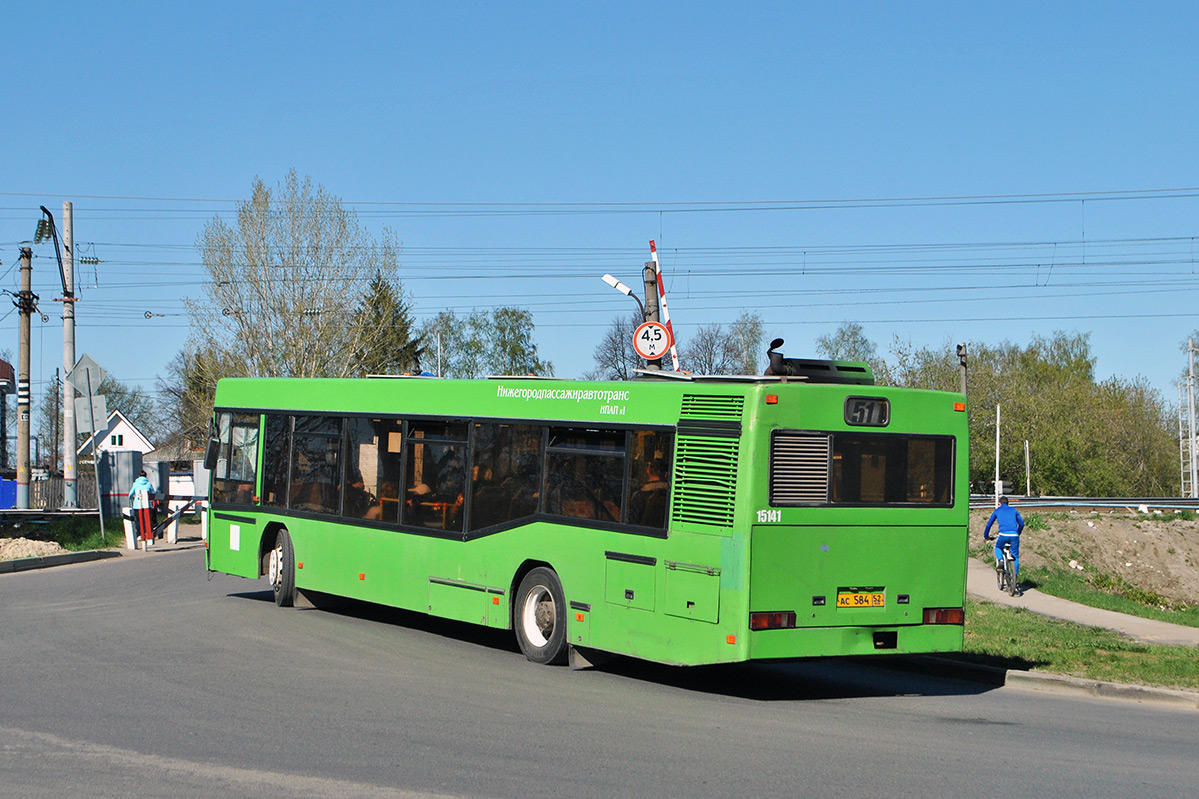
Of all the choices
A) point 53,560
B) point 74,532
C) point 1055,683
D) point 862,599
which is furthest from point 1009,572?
point 74,532

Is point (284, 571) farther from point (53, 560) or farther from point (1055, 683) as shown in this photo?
point (1055, 683)

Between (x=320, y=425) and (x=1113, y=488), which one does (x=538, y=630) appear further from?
(x=1113, y=488)

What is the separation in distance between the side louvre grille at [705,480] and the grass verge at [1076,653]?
386 centimetres

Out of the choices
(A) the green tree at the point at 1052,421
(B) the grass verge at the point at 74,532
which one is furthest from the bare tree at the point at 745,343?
(B) the grass verge at the point at 74,532

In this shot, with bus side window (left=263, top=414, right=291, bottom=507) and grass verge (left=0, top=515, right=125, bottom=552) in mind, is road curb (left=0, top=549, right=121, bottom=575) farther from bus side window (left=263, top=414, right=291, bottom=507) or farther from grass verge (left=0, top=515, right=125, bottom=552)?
bus side window (left=263, top=414, right=291, bottom=507)

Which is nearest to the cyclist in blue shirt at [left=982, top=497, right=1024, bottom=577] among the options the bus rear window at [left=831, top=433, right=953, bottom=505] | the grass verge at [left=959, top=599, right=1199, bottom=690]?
the grass verge at [left=959, top=599, right=1199, bottom=690]

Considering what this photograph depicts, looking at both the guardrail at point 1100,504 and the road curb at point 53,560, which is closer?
the road curb at point 53,560

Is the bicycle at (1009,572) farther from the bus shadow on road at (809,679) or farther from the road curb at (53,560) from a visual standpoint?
the road curb at (53,560)

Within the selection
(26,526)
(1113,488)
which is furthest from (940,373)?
(26,526)

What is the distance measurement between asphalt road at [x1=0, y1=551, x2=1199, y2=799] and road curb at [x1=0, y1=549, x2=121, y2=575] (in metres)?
8.35

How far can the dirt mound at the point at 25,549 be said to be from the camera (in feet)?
73.6

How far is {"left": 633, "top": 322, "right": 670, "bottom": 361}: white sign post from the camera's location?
20344 millimetres

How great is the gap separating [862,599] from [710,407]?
211 centimetres

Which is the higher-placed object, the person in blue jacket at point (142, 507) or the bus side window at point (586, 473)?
the bus side window at point (586, 473)
